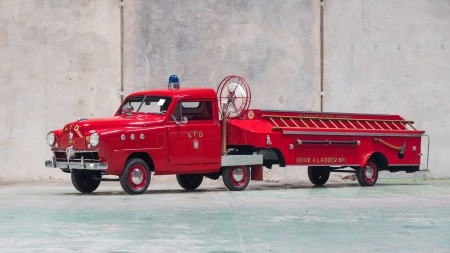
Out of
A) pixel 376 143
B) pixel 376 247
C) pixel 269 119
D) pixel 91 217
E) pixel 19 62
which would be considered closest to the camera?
pixel 376 247

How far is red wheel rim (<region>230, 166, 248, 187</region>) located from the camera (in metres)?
14.1

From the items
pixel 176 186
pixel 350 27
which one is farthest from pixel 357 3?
pixel 176 186

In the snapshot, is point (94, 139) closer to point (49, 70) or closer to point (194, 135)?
point (194, 135)

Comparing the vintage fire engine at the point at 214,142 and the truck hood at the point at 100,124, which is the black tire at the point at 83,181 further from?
the truck hood at the point at 100,124

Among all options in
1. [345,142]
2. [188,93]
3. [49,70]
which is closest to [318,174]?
[345,142]

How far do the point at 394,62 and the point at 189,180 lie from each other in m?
6.48

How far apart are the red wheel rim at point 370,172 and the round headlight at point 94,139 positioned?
5.82 metres

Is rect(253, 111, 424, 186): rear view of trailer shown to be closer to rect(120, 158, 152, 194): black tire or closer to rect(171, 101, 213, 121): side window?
rect(171, 101, 213, 121): side window

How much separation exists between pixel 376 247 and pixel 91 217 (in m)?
3.73

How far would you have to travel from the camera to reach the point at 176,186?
623 inches

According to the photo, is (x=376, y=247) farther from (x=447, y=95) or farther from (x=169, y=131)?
(x=447, y=95)

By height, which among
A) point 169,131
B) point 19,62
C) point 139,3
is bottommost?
point 169,131

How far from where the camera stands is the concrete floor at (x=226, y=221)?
717 cm

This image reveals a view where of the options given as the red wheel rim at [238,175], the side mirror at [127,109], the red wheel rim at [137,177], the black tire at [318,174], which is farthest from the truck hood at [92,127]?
the black tire at [318,174]
